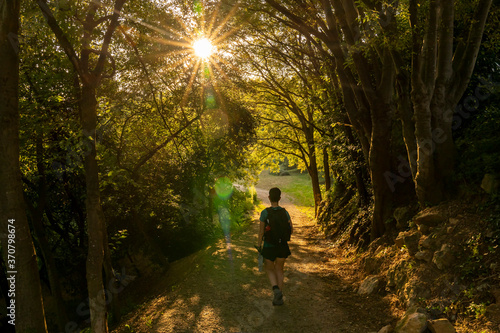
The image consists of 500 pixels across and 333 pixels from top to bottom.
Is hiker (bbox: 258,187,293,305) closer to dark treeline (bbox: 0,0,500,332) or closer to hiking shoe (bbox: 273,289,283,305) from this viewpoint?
hiking shoe (bbox: 273,289,283,305)

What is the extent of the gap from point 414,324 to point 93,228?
569 centimetres

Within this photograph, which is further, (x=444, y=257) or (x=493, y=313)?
(x=444, y=257)

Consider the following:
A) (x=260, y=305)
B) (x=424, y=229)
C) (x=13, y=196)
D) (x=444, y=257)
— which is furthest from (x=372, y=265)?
(x=13, y=196)

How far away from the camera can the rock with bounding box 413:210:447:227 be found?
235 inches

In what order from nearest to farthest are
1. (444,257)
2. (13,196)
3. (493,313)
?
1. (493,313)
2. (13,196)
3. (444,257)

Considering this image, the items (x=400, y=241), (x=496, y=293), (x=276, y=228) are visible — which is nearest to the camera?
(x=496, y=293)

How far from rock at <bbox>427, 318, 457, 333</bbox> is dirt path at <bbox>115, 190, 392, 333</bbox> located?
1076mm

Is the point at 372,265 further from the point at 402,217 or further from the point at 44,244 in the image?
the point at 44,244

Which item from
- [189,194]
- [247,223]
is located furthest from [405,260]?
[247,223]

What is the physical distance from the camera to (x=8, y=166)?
4.57 metres

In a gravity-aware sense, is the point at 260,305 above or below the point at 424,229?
below

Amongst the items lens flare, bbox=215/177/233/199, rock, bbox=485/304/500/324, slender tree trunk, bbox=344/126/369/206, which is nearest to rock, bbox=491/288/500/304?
rock, bbox=485/304/500/324

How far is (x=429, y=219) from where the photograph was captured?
6191mm

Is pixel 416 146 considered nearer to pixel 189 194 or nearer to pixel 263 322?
pixel 263 322
